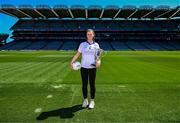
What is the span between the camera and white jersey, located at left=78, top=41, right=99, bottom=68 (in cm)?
811

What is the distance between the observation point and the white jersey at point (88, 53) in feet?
26.6

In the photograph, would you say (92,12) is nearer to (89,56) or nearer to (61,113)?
(89,56)

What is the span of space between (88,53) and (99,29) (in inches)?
3926

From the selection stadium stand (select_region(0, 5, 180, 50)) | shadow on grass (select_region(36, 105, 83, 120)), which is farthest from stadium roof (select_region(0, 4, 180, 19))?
shadow on grass (select_region(36, 105, 83, 120))

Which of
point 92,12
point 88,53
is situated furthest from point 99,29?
point 88,53

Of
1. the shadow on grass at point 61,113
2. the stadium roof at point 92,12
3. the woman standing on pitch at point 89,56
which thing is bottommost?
the shadow on grass at point 61,113

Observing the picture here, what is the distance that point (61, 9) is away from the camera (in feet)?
304

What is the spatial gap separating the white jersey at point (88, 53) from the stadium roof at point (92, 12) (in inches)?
3345

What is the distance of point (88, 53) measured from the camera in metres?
8.15

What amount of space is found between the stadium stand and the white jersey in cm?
8959

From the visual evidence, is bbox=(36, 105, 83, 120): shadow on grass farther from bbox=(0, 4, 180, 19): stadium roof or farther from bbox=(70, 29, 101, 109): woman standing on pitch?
bbox=(0, 4, 180, 19): stadium roof

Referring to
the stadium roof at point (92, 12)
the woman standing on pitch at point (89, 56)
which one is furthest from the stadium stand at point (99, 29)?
the woman standing on pitch at point (89, 56)

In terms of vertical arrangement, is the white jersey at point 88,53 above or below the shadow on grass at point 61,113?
above

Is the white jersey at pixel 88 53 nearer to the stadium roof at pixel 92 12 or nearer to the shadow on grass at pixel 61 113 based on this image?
the shadow on grass at pixel 61 113
